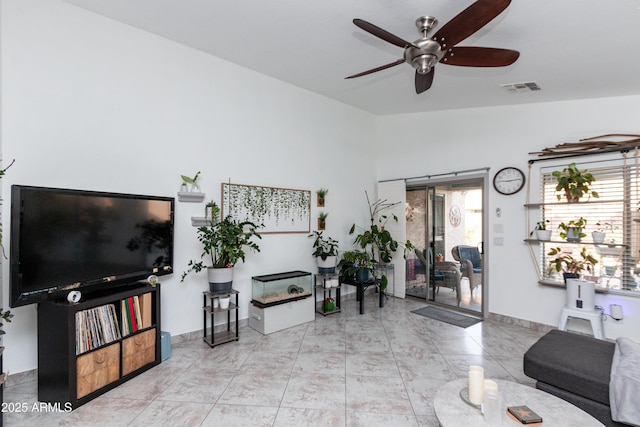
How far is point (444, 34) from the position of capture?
6.53 feet

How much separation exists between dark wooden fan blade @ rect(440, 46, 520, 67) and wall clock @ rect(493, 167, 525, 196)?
6.94ft

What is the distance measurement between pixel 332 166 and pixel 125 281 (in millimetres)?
3173

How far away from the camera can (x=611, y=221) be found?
131 inches

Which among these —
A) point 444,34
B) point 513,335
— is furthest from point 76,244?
point 513,335

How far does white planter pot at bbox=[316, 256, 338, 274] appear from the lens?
4.28 m

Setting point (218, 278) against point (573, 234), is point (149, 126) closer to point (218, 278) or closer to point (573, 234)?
point (218, 278)

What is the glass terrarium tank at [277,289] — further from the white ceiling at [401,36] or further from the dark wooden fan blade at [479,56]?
the dark wooden fan blade at [479,56]

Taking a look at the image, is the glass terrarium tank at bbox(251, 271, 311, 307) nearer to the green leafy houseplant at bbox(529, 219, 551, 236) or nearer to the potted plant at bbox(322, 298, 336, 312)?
the potted plant at bbox(322, 298, 336, 312)

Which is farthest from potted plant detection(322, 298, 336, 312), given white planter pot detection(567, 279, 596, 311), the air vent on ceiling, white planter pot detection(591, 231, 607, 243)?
the air vent on ceiling

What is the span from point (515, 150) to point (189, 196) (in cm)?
404

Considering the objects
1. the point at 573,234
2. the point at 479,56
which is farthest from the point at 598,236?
the point at 479,56

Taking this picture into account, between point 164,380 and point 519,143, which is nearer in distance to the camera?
point 164,380

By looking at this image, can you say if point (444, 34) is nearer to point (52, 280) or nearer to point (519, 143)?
point (519, 143)

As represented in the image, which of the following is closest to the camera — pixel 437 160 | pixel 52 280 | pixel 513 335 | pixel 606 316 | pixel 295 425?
pixel 295 425
